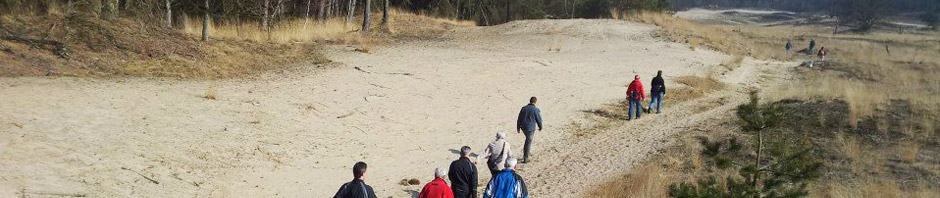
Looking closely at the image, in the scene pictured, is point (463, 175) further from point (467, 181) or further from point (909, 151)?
point (909, 151)

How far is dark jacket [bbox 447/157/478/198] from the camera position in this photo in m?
8.61

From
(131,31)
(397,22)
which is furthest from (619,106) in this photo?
(397,22)

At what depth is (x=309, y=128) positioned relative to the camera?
1386 centimetres

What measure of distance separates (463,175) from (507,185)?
1035 mm

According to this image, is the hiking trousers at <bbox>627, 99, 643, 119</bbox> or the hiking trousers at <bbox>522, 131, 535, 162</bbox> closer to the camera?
the hiking trousers at <bbox>522, 131, 535, 162</bbox>

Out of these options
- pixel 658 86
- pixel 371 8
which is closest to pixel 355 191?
pixel 658 86

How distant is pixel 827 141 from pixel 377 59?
46.8 feet

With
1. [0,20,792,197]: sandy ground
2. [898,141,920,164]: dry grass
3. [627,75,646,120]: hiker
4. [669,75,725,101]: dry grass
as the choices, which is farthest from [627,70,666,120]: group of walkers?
[898,141,920,164]: dry grass

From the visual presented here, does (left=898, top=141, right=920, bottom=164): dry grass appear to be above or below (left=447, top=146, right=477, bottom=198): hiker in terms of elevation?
below

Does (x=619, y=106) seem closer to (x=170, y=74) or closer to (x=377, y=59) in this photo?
(x=377, y=59)

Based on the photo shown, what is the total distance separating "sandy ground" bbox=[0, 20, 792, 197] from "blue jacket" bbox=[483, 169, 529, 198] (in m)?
3.24

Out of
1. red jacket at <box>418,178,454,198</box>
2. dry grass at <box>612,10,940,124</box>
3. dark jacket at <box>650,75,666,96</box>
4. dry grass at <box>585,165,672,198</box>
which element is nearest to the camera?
red jacket at <box>418,178,454,198</box>

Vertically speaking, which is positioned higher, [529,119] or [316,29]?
[316,29]

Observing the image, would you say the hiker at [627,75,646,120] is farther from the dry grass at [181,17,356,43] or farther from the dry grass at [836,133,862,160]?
the dry grass at [181,17,356,43]
